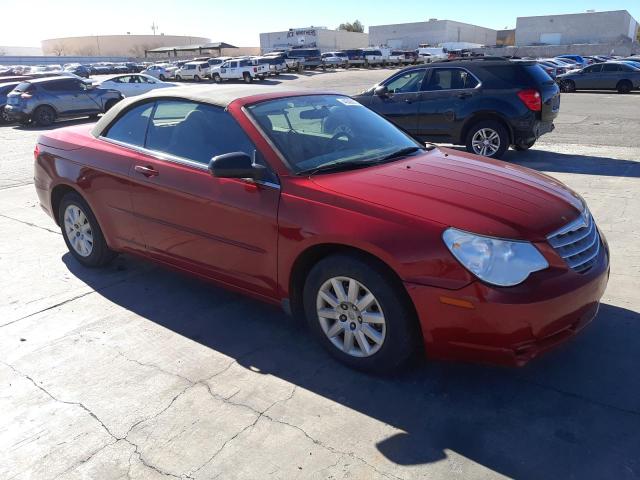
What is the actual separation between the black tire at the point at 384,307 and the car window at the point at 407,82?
779cm

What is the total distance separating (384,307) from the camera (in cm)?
304

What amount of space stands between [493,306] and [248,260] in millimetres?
1614

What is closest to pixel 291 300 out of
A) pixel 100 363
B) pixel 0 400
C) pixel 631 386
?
pixel 100 363

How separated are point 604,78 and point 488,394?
25994 mm

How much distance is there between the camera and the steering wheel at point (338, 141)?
392 cm

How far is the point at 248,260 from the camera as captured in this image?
11.9 feet

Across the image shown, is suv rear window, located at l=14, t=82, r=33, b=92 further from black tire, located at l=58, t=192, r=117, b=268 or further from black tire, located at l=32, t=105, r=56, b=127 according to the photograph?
black tire, located at l=58, t=192, r=117, b=268

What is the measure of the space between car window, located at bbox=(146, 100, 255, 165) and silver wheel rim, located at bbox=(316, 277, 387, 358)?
1.11m

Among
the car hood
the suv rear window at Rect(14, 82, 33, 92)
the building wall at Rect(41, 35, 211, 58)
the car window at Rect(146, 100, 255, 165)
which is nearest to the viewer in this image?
the car hood

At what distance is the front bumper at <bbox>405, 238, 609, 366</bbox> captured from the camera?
2752 millimetres

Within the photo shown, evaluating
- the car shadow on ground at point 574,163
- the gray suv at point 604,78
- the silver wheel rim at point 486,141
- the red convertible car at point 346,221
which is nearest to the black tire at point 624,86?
the gray suv at point 604,78

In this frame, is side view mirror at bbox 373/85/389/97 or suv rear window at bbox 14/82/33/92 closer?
side view mirror at bbox 373/85/389/97

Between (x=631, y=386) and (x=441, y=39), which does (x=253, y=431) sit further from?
(x=441, y=39)

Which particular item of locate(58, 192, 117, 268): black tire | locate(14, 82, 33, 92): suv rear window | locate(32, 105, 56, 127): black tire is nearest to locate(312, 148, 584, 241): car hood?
locate(58, 192, 117, 268): black tire
